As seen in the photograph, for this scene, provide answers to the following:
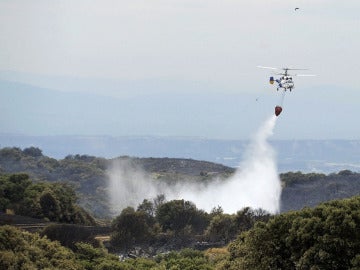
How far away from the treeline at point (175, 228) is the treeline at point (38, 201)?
6.81 metres

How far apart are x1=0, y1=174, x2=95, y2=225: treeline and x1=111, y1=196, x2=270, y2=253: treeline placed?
6809mm

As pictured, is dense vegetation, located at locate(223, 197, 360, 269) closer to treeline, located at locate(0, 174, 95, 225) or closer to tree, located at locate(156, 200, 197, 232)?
treeline, located at locate(0, 174, 95, 225)

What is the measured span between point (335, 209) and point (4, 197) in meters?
61.2

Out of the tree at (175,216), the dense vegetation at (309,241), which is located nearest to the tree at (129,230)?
the tree at (175,216)

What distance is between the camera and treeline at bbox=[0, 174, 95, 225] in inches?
4063

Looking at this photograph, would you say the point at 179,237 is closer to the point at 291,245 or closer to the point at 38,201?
the point at 38,201

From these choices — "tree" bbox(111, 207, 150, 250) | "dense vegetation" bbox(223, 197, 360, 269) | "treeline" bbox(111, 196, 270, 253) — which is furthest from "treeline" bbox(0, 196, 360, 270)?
"treeline" bbox(111, 196, 270, 253)

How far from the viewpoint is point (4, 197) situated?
355 feet

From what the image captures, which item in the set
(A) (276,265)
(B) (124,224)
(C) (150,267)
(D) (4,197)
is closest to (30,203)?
(D) (4,197)

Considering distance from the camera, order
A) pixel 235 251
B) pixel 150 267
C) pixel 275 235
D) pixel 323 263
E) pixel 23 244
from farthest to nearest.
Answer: pixel 150 267 → pixel 23 244 → pixel 235 251 → pixel 275 235 → pixel 323 263

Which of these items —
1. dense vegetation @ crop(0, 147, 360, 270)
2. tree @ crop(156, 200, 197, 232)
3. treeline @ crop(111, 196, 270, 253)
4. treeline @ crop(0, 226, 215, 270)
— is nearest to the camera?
dense vegetation @ crop(0, 147, 360, 270)

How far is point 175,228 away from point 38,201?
49.8 feet

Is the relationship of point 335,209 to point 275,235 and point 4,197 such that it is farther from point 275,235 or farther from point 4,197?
point 4,197

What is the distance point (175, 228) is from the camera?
10944 centimetres
